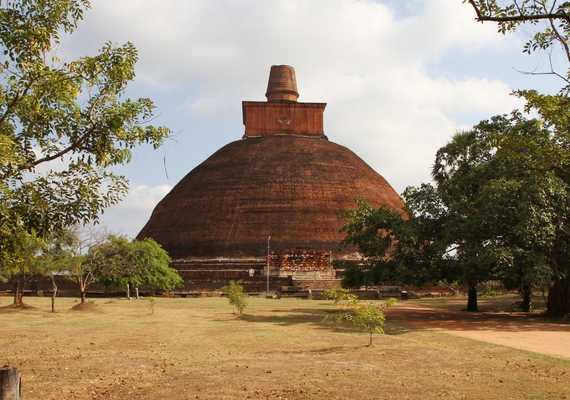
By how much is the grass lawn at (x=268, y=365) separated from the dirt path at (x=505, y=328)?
946mm

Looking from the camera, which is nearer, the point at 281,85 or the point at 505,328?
the point at 505,328

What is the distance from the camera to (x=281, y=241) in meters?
45.3

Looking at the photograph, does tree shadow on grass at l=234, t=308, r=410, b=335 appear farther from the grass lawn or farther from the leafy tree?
the leafy tree

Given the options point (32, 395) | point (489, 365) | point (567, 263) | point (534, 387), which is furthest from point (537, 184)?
point (32, 395)

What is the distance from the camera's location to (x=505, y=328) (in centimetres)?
1789

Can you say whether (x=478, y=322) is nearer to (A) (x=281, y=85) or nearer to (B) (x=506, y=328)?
(B) (x=506, y=328)

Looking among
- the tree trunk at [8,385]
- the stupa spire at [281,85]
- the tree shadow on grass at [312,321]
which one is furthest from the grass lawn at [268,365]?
the stupa spire at [281,85]

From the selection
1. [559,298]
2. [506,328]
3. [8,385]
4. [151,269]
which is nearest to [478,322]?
[506,328]

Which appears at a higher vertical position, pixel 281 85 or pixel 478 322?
pixel 281 85

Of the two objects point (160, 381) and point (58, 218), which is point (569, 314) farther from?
point (58, 218)

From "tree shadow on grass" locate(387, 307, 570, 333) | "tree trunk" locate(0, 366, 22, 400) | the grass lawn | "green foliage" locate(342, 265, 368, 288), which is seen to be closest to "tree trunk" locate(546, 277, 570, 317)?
"tree shadow on grass" locate(387, 307, 570, 333)

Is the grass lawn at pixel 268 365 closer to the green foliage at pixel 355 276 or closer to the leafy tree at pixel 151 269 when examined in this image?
the green foliage at pixel 355 276

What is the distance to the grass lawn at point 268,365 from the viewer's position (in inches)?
330

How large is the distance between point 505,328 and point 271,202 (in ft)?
100
